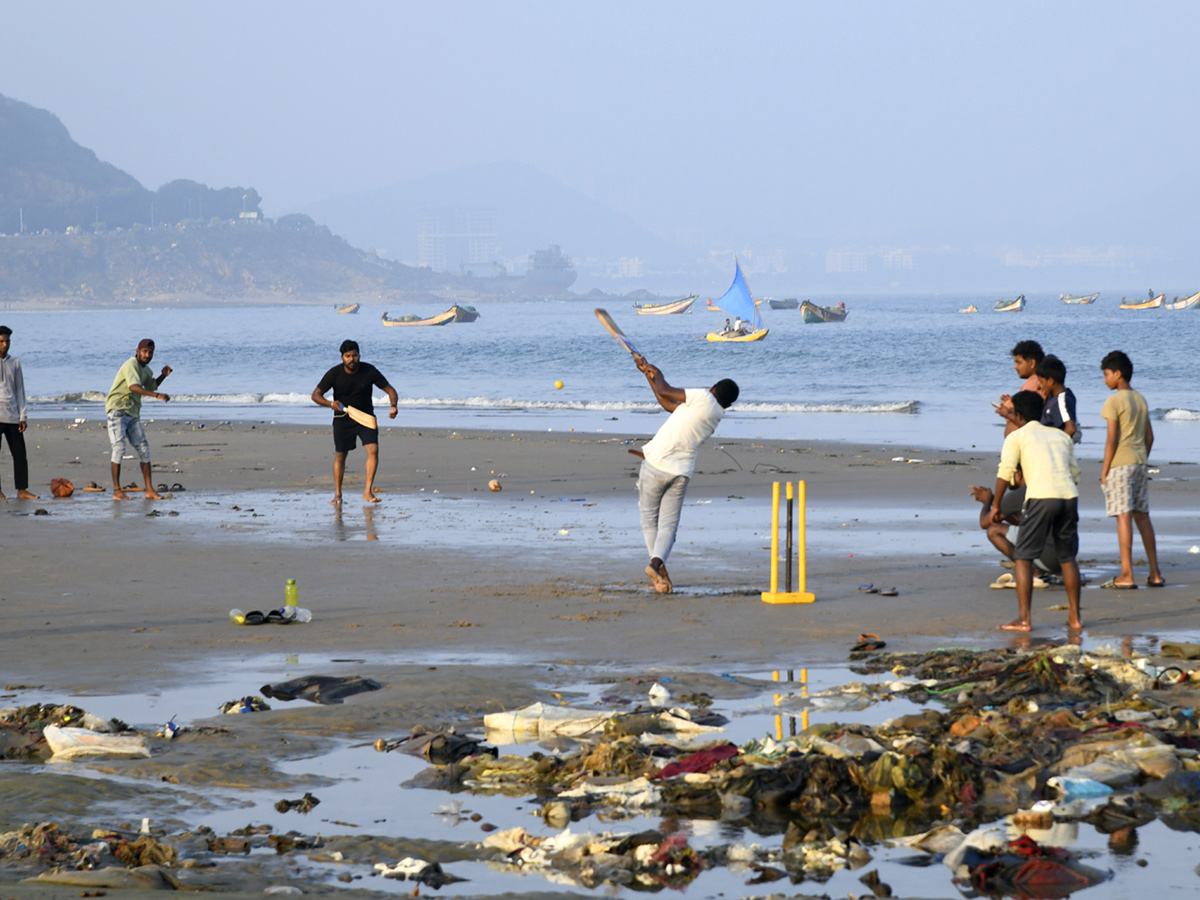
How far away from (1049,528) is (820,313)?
359 feet

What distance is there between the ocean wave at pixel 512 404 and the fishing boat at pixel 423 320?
89.0m

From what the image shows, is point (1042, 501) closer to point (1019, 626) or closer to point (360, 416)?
point (1019, 626)

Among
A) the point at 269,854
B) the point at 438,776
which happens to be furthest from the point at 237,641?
the point at 269,854

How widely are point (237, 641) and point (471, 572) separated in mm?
2807

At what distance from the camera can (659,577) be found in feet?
33.0

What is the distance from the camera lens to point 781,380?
52.0 metres

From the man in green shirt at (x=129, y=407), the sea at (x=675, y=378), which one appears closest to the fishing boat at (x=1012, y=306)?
the sea at (x=675, y=378)

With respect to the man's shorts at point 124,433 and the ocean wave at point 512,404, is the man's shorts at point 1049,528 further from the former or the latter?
the ocean wave at point 512,404

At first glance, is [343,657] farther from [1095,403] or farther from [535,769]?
[1095,403]

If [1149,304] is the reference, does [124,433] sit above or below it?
below

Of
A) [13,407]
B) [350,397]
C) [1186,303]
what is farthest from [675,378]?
[1186,303]

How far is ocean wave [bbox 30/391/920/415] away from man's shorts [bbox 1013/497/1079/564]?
25060 millimetres

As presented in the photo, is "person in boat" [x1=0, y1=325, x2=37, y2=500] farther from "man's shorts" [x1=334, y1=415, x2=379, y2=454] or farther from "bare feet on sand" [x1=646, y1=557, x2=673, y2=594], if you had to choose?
"bare feet on sand" [x1=646, y1=557, x2=673, y2=594]

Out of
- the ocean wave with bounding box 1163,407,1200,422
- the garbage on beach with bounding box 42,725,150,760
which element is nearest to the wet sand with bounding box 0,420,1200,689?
the garbage on beach with bounding box 42,725,150,760
